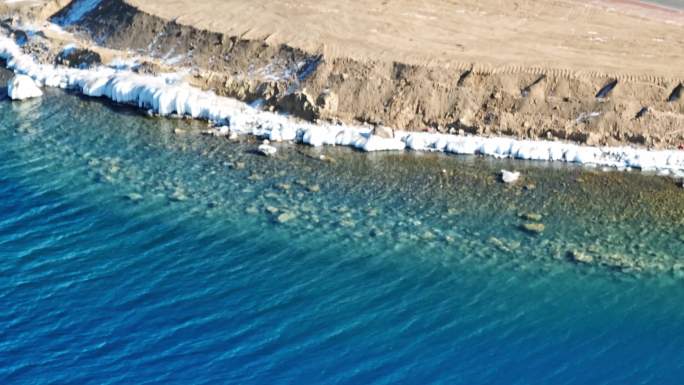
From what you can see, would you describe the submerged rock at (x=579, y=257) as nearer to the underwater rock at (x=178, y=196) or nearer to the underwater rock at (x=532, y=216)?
the underwater rock at (x=532, y=216)

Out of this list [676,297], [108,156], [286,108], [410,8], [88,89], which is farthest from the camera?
[410,8]

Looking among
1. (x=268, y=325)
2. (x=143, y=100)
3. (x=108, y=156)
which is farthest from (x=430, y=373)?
(x=143, y=100)

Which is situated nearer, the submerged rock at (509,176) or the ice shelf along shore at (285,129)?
the submerged rock at (509,176)

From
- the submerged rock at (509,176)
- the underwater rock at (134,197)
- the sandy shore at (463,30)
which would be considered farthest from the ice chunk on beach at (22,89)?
the submerged rock at (509,176)

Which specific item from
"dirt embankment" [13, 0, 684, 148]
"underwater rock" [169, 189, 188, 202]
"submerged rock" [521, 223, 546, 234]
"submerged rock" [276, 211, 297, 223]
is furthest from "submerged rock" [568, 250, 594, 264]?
"underwater rock" [169, 189, 188, 202]

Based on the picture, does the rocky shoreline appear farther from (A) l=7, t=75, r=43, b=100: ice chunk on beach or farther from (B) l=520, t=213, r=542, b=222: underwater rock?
(B) l=520, t=213, r=542, b=222: underwater rock

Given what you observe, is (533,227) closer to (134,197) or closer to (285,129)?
(285,129)

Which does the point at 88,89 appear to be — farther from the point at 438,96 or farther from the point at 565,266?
the point at 565,266
